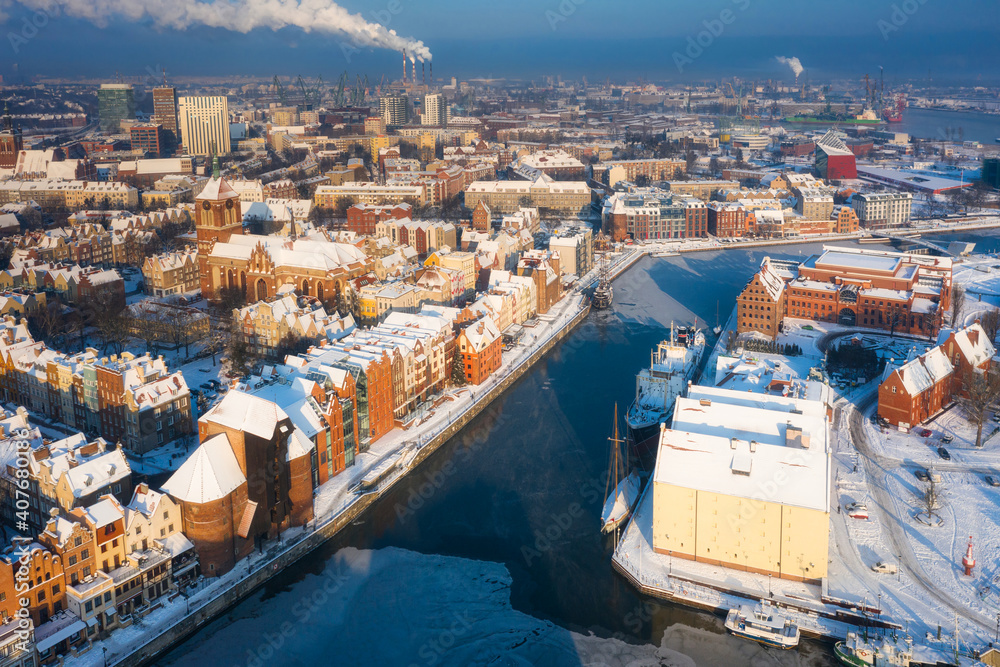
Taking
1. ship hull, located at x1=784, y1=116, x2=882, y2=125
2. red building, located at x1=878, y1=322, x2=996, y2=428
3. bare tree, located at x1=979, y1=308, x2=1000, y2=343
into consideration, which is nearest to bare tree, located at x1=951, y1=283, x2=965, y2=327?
bare tree, located at x1=979, y1=308, x2=1000, y2=343

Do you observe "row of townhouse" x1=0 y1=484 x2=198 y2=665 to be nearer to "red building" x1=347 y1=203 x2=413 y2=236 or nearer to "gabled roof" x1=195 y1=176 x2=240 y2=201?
"gabled roof" x1=195 y1=176 x2=240 y2=201

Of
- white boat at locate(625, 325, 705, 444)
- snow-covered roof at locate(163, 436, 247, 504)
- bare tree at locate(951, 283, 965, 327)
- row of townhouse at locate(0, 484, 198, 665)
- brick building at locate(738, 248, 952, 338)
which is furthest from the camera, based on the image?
bare tree at locate(951, 283, 965, 327)

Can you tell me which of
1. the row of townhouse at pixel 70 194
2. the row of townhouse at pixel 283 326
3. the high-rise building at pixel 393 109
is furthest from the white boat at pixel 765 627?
the high-rise building at pixel 393 109

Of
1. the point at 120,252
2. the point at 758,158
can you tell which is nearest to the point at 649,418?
the point at 120,252

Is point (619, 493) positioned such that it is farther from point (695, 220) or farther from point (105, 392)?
point (695, 220)

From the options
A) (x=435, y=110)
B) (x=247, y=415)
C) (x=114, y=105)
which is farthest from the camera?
(x=435, y=110)

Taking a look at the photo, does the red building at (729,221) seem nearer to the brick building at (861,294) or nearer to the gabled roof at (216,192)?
the brick building at (861,294)

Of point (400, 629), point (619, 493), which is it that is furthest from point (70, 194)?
point (400, 629)
